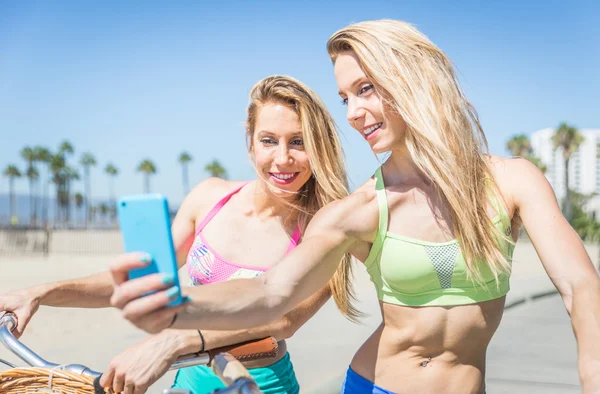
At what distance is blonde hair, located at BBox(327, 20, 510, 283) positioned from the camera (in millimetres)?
1847

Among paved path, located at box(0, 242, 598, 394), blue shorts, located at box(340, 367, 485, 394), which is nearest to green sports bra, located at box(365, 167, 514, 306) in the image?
blue shorts, located at box(340, 367, 485, 394)

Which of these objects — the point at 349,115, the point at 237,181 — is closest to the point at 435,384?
the point at 349,115

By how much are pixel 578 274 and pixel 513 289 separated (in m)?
11.9

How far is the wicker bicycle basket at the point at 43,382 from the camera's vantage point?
1.94 metres

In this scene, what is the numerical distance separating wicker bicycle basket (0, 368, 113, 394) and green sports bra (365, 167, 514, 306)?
3.12 feet

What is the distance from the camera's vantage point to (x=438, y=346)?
6.35 feet

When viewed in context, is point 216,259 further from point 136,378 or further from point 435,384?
point 435,384

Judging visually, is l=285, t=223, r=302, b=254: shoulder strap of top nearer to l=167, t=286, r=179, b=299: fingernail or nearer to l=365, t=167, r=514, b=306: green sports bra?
l=365, t=167, r=514, b=306: green sports bra

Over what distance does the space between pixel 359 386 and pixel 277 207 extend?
3.03 ft

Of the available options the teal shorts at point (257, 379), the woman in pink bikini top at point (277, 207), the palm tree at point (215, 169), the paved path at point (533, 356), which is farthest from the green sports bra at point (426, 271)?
the palm tree at point (215, 169)

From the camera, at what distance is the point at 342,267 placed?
8.16ft

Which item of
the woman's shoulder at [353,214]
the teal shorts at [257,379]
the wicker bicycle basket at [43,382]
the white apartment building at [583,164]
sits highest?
the white apartment building at [583,164]

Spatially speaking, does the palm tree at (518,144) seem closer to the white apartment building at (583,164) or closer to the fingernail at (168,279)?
the fingernail at (168,279)

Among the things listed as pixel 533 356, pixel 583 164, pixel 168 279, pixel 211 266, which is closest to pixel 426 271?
pixel 168 279
